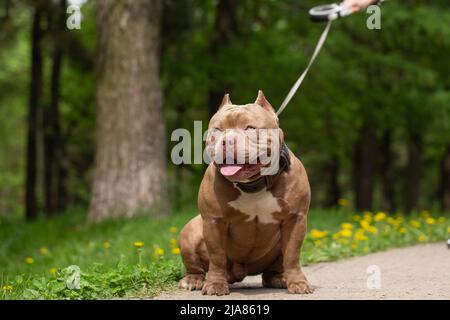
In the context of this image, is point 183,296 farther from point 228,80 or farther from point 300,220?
point 228,80

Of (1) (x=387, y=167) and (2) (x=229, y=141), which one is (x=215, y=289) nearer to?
(2) (x=229, y=141)

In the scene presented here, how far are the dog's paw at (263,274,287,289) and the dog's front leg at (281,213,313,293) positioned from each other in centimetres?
40

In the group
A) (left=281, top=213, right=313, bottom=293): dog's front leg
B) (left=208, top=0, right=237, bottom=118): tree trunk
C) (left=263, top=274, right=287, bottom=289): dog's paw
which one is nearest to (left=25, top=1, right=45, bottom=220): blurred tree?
(left=208, top=0, right=237, bottom=118): tree trunk

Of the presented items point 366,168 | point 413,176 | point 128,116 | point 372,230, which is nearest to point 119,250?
point 372,230

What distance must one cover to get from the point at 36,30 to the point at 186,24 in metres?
4.32

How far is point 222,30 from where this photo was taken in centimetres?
1487

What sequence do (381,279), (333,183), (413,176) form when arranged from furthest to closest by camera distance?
1. (333,183)
2. (413,176)
3. (381,279)

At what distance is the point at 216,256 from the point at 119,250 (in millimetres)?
3129

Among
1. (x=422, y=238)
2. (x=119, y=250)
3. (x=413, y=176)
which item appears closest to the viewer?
(x=119, y=250)

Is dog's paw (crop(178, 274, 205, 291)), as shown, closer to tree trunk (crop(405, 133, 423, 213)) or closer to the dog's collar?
the dog's collar
